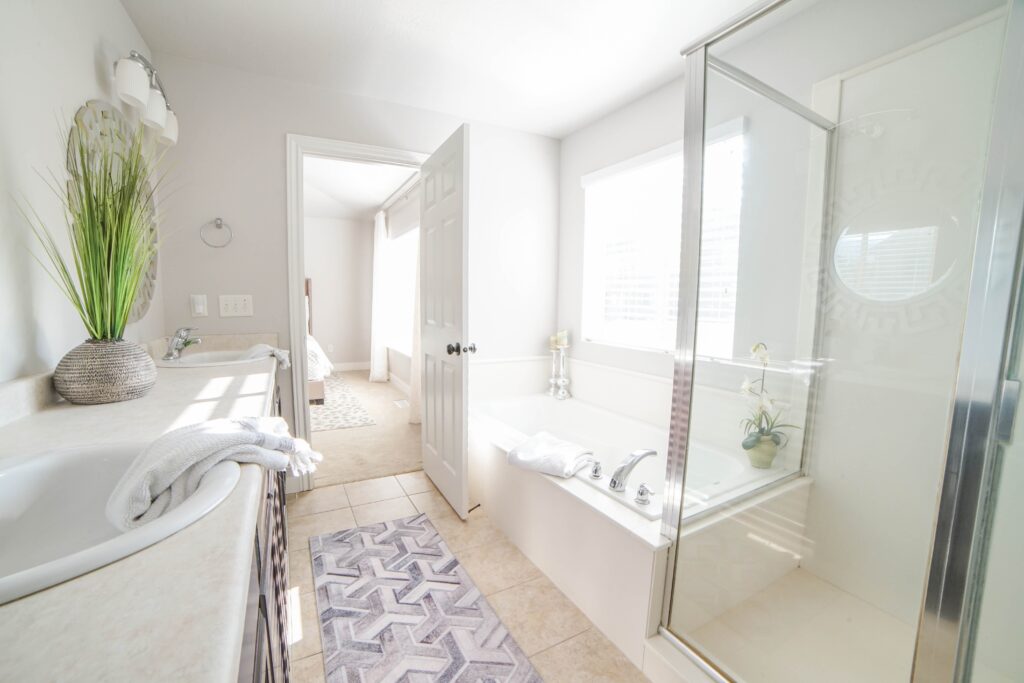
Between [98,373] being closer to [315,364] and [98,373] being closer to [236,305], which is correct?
[236,305]

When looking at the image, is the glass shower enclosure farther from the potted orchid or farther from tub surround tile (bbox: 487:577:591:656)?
tub surround tile (bbox: 487:577:591:656)

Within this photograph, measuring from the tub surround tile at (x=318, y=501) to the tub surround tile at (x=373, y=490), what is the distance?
1.8 inches

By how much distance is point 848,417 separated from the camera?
1.60 m

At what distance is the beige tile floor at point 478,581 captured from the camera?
144 cm

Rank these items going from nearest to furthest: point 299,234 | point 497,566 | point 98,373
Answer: point 98,373, point 497,566, point 299,234

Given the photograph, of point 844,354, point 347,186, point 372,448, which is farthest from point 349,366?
point 844,354

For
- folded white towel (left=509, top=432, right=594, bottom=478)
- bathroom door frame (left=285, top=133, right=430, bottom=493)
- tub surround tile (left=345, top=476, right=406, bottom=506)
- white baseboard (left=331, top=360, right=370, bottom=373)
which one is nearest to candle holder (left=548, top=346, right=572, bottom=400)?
folded white towel (left=509, top=432, right=594, bottom=478)

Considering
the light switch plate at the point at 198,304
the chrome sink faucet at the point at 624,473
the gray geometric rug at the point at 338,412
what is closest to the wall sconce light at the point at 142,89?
the light switch plate at the point at 198,304

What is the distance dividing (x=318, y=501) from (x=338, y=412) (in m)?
1.96

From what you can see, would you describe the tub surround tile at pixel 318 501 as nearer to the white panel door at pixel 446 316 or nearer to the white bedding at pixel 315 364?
the white panel door at pixel 446 316

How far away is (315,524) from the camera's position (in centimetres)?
226

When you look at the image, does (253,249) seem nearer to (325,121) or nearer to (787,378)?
(325,121)

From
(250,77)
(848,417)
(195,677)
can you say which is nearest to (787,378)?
(848,417)

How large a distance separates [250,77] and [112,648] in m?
2.81
